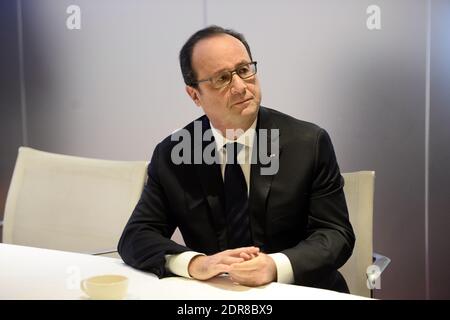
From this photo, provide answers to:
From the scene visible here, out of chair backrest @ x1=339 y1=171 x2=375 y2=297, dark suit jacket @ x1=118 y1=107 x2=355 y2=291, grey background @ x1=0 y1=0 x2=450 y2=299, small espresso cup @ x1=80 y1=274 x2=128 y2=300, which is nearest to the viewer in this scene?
small espresso cup @ x1=80 y1=274 x2=128 y2=300

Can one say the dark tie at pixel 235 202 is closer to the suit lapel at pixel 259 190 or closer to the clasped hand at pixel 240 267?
the suit lapel at pixel 259 190

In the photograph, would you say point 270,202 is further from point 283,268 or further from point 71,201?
point 71,201

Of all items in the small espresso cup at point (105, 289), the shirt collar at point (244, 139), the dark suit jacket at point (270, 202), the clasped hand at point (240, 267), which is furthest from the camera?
the shirt collar at point (244, 139)

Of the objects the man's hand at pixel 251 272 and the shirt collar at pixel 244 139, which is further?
the shirt collar at pixel 244 139

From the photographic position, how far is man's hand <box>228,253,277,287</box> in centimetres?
146

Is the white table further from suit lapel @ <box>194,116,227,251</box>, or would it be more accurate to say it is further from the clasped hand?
suit lapel @ <box>194,116,227,251</box>

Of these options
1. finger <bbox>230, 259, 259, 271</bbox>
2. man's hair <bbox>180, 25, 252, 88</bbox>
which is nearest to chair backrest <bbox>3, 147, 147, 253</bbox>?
man's hair <bbox>180, 25, 252, 88</bbox>

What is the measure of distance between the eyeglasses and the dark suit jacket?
0.17 metres

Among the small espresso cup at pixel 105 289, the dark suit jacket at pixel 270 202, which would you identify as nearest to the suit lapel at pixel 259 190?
the dark suit jacket at pixel 270 202

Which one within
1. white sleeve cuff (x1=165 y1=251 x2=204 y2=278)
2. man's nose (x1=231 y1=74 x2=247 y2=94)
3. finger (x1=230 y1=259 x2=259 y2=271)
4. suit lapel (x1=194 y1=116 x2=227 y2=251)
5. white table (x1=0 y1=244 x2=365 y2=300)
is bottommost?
white table (x1=0 y1=244 x2=365 y2=300)

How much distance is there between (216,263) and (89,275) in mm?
359

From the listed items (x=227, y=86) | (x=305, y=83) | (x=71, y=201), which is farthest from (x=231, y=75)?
(x=305, y=83)

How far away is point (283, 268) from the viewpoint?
1.57m

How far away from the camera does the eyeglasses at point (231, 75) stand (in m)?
1.88
